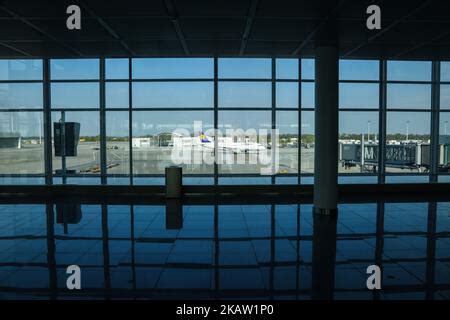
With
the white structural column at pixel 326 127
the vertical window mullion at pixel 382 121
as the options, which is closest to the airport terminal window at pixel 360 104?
the vertical window mullion at pixel 382 121

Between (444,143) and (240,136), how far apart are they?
8736 millimetres

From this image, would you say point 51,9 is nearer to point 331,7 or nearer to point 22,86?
point 331,7

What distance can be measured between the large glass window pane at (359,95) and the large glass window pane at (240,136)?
323cm

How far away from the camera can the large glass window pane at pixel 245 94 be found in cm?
1338

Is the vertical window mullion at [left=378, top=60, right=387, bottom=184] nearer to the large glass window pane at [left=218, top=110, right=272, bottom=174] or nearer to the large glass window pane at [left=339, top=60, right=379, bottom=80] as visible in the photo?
the large glass window pane at [left=339, top=60, right=379, bottom=80]

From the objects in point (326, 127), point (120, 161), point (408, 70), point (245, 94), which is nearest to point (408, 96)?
point (408, 70)

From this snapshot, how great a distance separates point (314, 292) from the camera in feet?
14.1

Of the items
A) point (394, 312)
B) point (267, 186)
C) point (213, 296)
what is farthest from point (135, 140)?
point (394, 312)

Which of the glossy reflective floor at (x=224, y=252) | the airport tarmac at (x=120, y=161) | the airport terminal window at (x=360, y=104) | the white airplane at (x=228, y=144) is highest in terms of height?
the airport terminal window at (x=360, y=104)

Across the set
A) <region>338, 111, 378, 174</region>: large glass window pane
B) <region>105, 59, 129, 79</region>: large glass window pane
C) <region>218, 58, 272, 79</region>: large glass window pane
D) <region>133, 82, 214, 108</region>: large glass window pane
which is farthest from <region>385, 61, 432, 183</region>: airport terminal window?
<region>105, 59, 129, 79</region>: large glass window pane

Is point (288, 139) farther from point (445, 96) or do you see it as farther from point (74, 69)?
point (74, 69)

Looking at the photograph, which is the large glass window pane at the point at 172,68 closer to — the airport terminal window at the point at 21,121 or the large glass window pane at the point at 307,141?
the airport terminal window at the point at 21,121

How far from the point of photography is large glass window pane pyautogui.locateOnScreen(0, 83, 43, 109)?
43.7 feet

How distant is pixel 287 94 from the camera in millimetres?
13555
